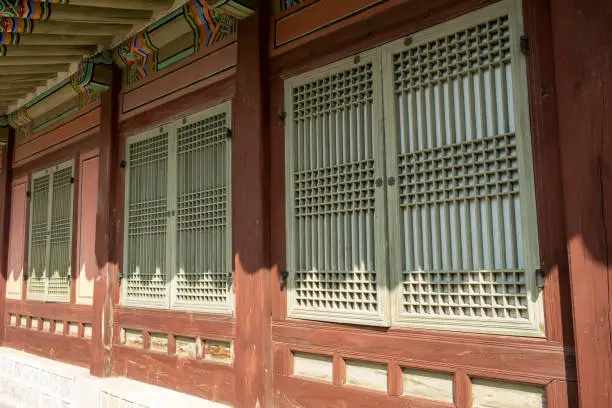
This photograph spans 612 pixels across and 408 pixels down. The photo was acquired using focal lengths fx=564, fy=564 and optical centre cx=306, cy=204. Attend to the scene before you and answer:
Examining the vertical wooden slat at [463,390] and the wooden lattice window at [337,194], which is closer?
the vertical wooden slat at [463,390]

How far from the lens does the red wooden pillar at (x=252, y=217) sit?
381cm

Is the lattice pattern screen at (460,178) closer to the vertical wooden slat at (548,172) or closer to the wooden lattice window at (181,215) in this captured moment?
the vertical wooden slat at (548,172)

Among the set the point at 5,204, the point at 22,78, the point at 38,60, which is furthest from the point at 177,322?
the point at 5,204

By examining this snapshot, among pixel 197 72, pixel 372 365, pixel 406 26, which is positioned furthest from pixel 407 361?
pixel 197 72

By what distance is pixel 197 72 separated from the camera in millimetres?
4641

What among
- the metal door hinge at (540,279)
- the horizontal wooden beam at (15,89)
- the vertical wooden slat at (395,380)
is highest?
the horizontal wooden beam at (15,89)

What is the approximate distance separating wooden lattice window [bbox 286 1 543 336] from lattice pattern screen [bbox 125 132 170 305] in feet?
5.23

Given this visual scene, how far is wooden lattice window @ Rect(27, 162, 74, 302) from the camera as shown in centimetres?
640

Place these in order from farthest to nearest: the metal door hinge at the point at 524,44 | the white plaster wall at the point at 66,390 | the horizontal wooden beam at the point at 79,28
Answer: the horizontal wooden beam at the point at 79,28
the white plaster wall at the point at 66,390
the metal door hinge at the point at 524,44

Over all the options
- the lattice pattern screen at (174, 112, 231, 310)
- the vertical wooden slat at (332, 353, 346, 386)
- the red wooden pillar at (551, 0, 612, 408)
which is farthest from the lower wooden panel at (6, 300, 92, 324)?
the red wooden pillar at (551, 0, 612, 408)

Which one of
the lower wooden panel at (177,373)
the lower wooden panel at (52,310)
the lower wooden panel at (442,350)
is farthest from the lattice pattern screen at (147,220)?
the lower wooden panel at (442,350)

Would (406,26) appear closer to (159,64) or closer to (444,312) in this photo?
(444,312)

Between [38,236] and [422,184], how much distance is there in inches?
220

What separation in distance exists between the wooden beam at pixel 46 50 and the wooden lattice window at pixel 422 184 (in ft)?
9.51
